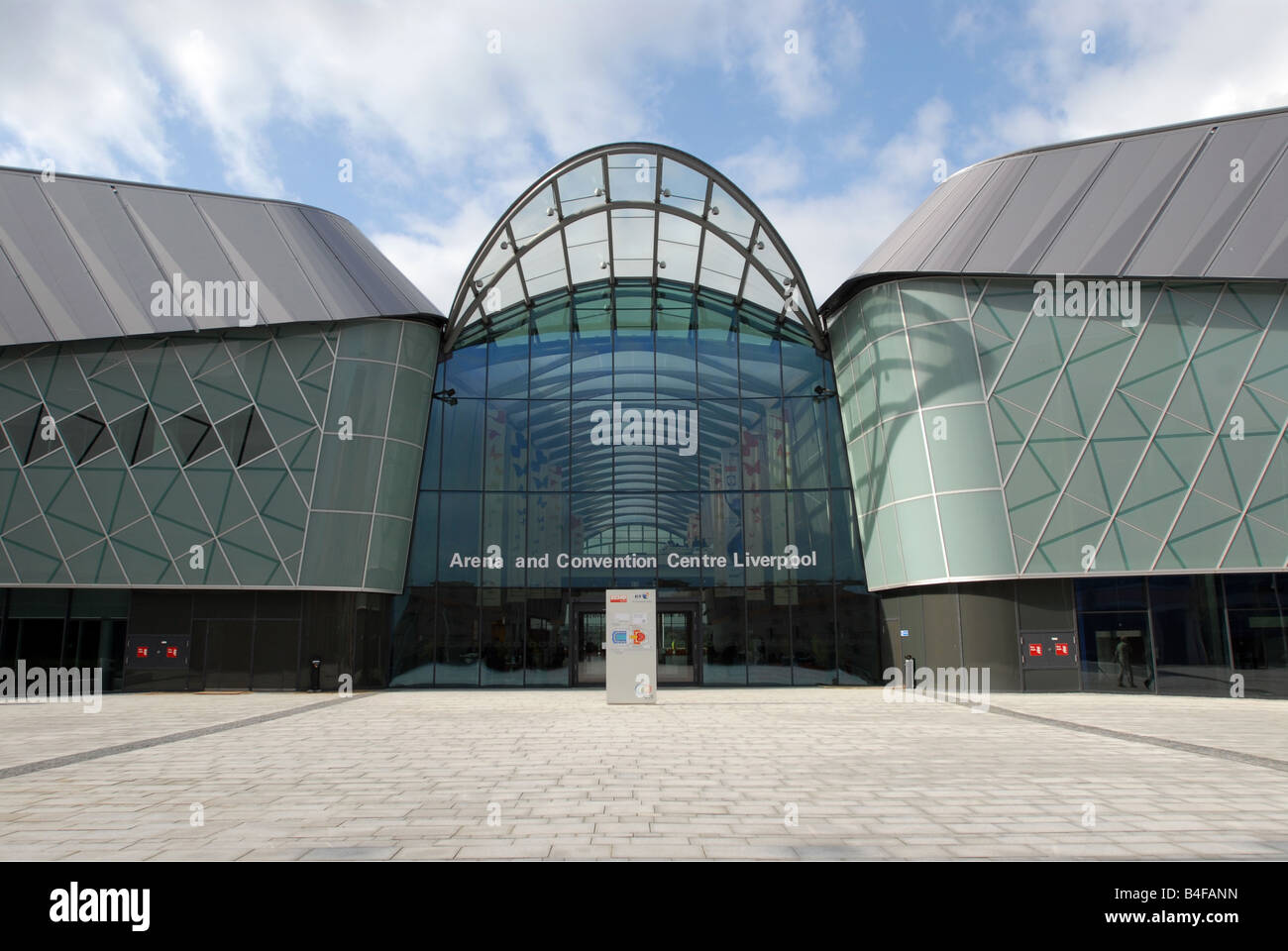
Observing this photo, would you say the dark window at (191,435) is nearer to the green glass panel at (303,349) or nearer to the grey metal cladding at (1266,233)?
the green glass panel at (303,349)

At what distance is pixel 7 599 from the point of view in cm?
2281

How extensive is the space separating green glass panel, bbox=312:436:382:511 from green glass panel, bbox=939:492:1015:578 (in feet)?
49.5

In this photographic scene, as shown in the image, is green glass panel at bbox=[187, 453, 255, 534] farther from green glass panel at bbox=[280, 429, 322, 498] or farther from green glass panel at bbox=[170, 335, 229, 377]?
green glass panel at bbox=[170, 335, 229, 377]

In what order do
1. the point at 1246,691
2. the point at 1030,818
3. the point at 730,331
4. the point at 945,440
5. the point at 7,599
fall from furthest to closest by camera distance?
the point at 730,331, the point at 7,599, the point at 945,440, the point at 1246,691, the point at 1030,818

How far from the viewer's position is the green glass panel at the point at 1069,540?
20.6 meters

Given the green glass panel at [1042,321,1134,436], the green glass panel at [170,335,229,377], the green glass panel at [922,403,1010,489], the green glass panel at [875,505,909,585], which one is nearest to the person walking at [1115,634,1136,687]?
the green glass panel at [922,403,1010,489]

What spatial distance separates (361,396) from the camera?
2311cm

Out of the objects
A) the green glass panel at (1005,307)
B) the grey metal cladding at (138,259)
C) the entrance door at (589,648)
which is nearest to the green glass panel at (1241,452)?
the green glass panel at (1005,307)

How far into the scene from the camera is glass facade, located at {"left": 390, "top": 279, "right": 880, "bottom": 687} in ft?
79.0

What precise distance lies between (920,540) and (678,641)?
7349 mm

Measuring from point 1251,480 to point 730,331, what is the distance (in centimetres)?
1435

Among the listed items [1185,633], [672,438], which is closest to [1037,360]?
[1185,633]
